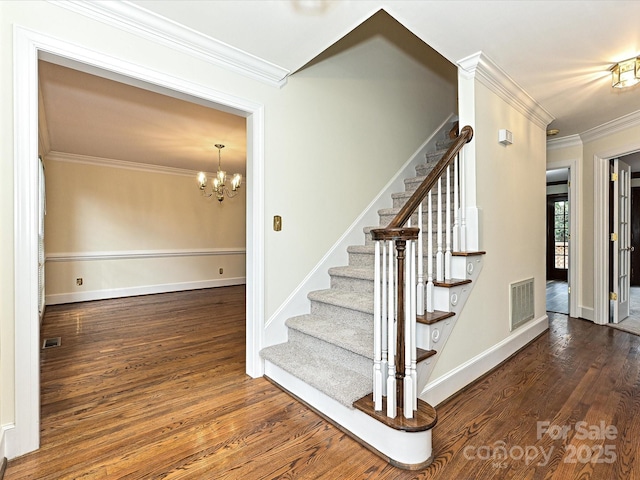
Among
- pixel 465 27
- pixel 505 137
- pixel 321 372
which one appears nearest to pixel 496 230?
pixel 505 137

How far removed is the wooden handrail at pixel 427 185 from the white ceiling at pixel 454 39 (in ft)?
1.85

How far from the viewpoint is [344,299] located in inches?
99.3

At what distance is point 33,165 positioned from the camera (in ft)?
5.29

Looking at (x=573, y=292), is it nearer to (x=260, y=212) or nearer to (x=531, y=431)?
(x=531, y=431)

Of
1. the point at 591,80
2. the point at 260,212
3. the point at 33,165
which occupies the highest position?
the point at 591,80

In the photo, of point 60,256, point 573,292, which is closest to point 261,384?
point 573,292

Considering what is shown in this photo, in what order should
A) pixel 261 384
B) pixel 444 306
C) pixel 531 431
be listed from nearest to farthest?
1. pixel 531 431
2. pixel 444 306
3. pixel 261 384

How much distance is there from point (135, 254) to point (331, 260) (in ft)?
14.2

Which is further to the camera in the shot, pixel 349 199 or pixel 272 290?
pixel 349 199

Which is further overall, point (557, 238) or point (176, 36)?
point (557, 238)

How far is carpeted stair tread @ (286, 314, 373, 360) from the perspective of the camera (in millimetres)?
2033

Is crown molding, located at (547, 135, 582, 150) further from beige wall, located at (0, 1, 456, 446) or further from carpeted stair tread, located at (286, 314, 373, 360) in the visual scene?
carpeted stair tread, located at (286, 314, 373, 360)

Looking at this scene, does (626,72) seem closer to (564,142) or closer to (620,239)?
(564,142)

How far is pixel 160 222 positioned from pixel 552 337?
20.0 ft
